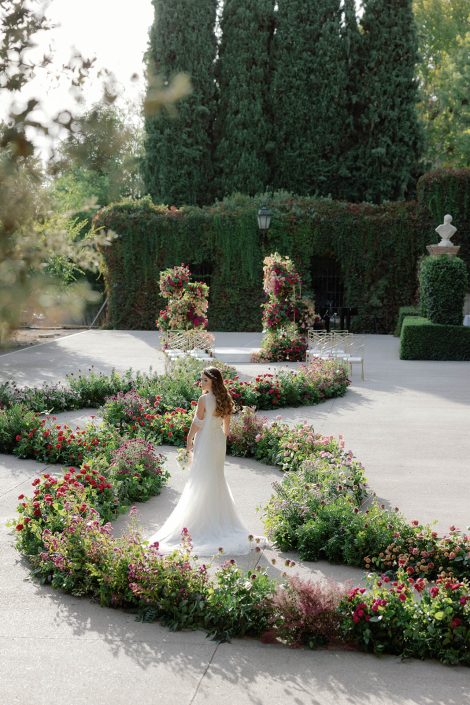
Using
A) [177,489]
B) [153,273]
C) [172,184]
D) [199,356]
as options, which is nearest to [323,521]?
[177,489]

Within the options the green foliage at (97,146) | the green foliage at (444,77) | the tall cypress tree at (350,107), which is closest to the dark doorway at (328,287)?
the tall cypress tree at (350,107)

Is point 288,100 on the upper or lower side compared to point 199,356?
upper

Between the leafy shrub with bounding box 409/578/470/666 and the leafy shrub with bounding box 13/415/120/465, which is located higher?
the leafy shrub with bounding box 13/415/120/465

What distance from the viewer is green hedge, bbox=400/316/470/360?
763 inches

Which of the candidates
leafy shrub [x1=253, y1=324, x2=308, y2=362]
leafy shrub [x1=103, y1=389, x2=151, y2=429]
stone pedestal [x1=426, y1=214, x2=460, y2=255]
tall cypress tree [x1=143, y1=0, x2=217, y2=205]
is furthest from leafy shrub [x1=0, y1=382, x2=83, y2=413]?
tall cypress tree [x1=143, y1=0, x2=217, y2=205]

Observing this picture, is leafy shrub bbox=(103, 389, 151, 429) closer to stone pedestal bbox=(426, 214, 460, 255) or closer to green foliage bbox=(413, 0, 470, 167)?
stone pedestal bbox=(426, 214, 460, 255)

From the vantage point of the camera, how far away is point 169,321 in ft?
58.4

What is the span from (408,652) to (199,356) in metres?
11.9

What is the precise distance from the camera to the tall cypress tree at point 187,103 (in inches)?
1305

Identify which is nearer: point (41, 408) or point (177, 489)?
point (177, 489)

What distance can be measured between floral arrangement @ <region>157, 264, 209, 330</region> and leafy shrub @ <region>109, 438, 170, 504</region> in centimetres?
885

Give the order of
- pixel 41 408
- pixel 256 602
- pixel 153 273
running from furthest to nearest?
pixel 153 273, pixel 41 408, pixel 256 602

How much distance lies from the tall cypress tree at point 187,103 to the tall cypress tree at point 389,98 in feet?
20.1

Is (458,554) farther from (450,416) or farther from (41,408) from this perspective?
(41,408)
